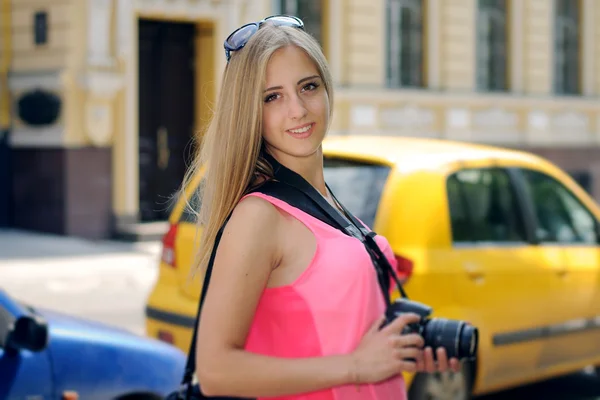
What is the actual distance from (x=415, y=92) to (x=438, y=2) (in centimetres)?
178

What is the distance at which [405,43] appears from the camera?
19828 millimetres

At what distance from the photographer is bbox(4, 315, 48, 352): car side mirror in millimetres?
4336

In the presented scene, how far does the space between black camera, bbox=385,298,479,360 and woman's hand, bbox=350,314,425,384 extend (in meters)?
0.05

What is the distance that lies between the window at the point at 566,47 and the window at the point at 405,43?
374 cm

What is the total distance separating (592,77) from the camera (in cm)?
2298

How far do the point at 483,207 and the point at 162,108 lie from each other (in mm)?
10932

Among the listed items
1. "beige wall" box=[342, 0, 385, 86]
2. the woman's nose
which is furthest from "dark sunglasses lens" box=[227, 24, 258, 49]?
"beige wall" box=[342, 0, 385, 86]

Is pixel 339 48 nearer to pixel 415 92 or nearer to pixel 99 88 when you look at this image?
pixel 415 92

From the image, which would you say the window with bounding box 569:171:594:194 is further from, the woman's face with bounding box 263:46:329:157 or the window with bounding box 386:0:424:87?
the woman's face with bounding box 263:46:329:157

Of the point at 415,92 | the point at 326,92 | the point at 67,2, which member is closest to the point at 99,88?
the point at 67,2

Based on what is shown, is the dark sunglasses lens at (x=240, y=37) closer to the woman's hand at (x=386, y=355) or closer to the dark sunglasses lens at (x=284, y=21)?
the dark sunglasses lens at (x=284, y=21)

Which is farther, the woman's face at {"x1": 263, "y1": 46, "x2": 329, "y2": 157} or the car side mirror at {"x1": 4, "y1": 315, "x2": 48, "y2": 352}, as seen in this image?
the car side mirror at {"x1": 4, "y1": 315, "x2": 48, "y2": 352}

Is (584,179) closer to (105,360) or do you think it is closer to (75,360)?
(105,360)

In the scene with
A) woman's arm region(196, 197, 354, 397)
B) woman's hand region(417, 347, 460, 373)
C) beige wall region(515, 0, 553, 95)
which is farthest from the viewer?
beige wall region(515, 0, 553, 95)
